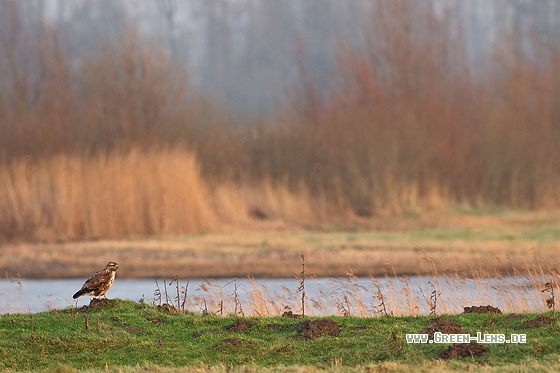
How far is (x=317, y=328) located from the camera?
381 inches

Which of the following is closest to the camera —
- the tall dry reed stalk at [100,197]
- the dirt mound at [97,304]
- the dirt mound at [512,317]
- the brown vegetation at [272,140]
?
the dirt mound at [512,317]

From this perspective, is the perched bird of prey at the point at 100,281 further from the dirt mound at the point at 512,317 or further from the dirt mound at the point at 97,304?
the dirt mound at the point at 512,317

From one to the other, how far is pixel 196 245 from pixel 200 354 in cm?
1242

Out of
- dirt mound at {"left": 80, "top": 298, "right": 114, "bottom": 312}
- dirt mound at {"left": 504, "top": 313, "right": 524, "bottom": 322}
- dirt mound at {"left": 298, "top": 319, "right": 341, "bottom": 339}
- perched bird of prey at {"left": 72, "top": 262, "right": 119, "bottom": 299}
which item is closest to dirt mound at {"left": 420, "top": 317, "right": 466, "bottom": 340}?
dirt mound at {"left": 504, "top": 313, "right": 524, "bottom": 322}

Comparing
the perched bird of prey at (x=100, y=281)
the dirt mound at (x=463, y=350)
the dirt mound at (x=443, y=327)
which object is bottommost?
the dirt mound at (x=463, y=350)

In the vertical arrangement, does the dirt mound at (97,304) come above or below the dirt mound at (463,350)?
above

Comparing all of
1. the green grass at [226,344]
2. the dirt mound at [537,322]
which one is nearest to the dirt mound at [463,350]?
the green grass at [226,344]

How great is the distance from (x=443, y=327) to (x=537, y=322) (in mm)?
1045

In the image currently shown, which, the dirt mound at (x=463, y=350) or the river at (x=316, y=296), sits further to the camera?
the river at (x=316, y=296)

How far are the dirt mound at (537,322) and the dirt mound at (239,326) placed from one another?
8.34 ft

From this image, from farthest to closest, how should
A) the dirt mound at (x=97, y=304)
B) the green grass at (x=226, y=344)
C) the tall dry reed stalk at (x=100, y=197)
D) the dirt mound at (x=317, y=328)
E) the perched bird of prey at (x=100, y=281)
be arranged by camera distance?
the tall dry reed stalk at (x=100, y=197) → the dirt mound at (x=97, y=304) → the perched bird of prey at (x=100, y=281) → the dirt mound at (x=317, y=328) → the green grass at (x=226, y=344)

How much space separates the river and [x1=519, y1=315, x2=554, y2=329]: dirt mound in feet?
3.62

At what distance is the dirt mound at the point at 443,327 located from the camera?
367 inches

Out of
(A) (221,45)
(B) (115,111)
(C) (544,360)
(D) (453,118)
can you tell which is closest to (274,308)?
(C) (544,360)
